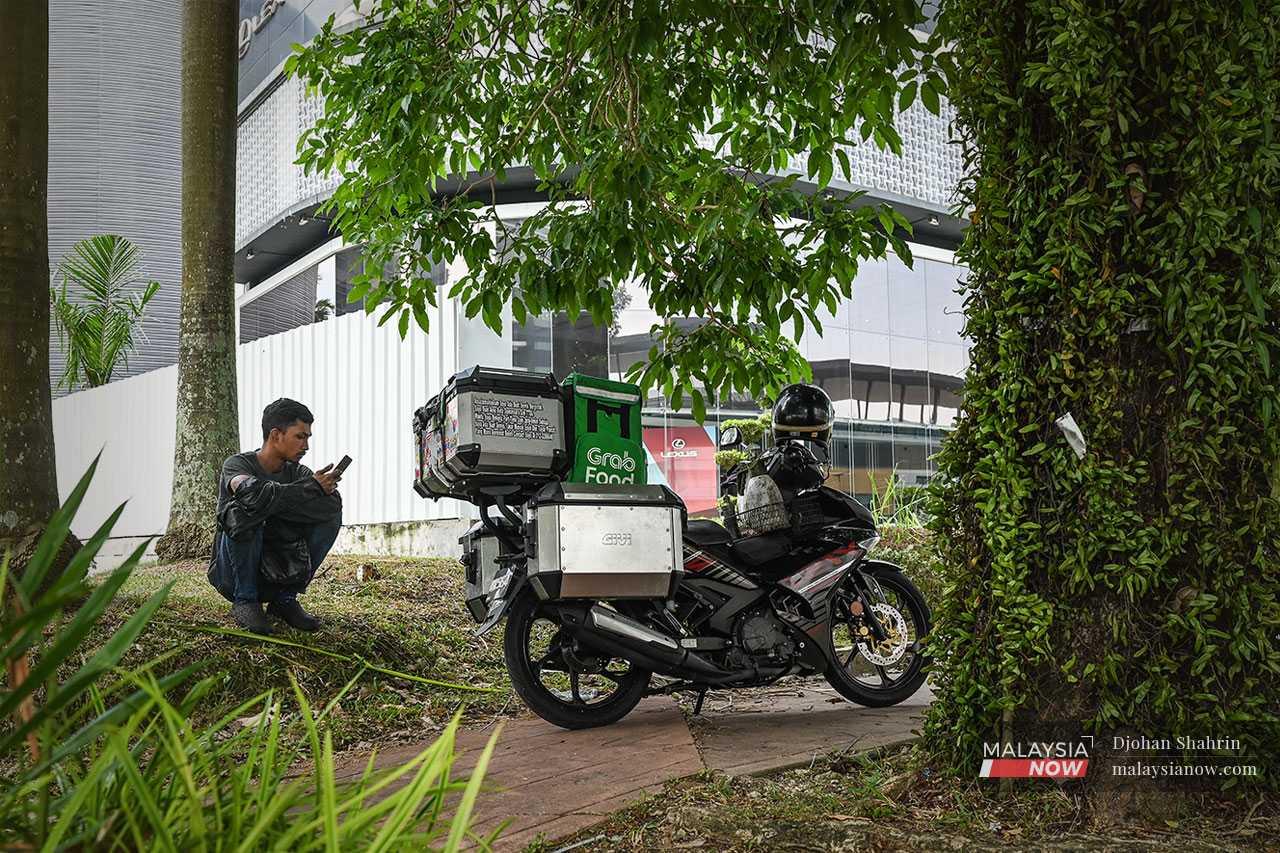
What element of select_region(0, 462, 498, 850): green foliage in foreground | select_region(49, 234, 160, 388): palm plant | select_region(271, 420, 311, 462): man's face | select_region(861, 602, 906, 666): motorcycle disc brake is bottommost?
select_region(861, 602, 906, 666): motorcycle disc brake

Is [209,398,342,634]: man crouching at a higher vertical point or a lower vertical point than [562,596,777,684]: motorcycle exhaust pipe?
higher

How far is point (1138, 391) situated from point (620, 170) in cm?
249

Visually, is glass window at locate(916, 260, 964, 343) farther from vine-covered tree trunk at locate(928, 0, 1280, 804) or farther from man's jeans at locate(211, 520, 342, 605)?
vine-covered tree trunk at locate(928, 0, 1280, 804)

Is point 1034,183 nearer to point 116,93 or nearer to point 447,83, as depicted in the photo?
point 447,83

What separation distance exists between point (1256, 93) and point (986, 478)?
1.20 meters

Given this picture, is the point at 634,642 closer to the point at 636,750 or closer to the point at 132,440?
the point at 636,750

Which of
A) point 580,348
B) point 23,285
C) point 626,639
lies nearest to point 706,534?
point 626,639

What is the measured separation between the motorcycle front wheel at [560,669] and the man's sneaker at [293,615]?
4.51ft

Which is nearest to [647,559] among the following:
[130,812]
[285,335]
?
[130,812]

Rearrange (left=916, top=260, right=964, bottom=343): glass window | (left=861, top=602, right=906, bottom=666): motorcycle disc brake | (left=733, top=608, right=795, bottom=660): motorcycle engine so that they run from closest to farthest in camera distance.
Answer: (left=733, top=608, right=795, bottom=660): motorcycle engine → (left=861, top=602, right=906, bottom=666): motorcycle disc brake → (left=916, top=260, right=964, bottom=343): glass window

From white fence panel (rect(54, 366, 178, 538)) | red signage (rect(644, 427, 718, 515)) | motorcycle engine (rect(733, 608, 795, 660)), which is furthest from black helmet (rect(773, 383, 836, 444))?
white fence panel (rect(54, 366, 178, 538))

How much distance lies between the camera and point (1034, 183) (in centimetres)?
315

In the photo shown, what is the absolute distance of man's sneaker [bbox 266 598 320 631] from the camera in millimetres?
5598

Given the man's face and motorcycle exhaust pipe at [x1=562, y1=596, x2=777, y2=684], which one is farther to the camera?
the man's face
